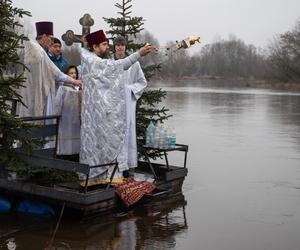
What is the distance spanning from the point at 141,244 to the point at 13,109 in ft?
9.22

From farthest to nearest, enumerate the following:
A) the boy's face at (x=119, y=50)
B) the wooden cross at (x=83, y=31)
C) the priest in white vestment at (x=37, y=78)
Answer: the wooden cross at (x=83, y=31), the boy's face at (x=119, y=50), the priest in white vestment at (x=37, y=78)

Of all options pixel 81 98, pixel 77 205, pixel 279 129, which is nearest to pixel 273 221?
pixel 77 205

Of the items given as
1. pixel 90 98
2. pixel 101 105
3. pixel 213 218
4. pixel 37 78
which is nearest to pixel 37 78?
pixel 37 78

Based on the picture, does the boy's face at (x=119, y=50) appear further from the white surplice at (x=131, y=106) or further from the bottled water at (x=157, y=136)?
the bottled water at (x=157, y=136)

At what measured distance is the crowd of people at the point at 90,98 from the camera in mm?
8141

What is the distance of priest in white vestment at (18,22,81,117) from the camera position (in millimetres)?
8391

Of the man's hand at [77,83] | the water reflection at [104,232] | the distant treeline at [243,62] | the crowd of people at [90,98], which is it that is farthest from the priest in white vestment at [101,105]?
the distant treeline at [243,62]

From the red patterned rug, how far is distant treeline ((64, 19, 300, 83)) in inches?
2374

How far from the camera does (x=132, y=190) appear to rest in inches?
324

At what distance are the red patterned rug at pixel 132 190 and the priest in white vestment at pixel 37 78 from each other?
5.11 feet

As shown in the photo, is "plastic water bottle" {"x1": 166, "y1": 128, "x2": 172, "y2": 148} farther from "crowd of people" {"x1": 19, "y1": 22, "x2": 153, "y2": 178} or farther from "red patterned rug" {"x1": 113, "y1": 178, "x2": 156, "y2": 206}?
"red patterned rug" {"x1": 113, "y1": 178, "x2": 156, "y2": 206}

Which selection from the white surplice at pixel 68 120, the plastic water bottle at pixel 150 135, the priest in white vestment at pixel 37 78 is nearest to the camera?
the priest in white vestment at pixel 37 78

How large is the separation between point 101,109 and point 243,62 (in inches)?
4496

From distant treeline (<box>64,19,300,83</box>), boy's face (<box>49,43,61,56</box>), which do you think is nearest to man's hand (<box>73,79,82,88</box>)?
boy's face (<box>49,43,61,56</box>)
